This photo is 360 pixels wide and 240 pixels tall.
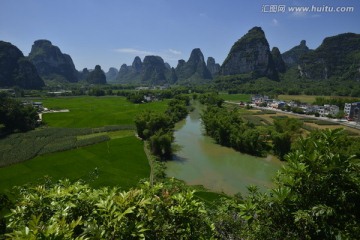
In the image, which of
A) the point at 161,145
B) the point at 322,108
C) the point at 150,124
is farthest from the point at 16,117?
the point at 322,108

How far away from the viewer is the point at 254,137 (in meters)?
32.7

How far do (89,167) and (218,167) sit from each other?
12.5 metres

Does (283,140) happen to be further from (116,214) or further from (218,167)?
(116,214)

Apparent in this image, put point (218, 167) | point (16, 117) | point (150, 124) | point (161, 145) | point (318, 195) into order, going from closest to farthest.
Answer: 1. point (318, 195)
2. point (218, 167)
3. point (161, 145)
4. point (150, 124)
5. point (16, 117)

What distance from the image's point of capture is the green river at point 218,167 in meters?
24.4

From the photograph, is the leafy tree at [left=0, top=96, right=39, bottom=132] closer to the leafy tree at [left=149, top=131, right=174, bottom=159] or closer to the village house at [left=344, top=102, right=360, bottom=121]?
the leafy tree at [left=149, top=131, right=174, bottom=159]

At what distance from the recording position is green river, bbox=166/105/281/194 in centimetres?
2444

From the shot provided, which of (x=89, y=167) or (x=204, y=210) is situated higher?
(x=204, y=210)

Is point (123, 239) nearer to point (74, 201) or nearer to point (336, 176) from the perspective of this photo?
point (74, 201)

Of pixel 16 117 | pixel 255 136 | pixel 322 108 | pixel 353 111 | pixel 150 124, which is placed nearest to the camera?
pixel 255 136

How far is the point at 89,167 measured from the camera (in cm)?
2652

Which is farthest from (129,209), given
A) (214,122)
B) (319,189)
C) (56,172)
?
(214,122)

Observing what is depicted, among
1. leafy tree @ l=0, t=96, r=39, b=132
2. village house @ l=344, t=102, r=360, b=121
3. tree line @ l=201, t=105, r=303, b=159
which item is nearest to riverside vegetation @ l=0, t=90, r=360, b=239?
tree line @ l=201, t=105, r=303, b=159

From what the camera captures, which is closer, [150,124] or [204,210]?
[204,210]
